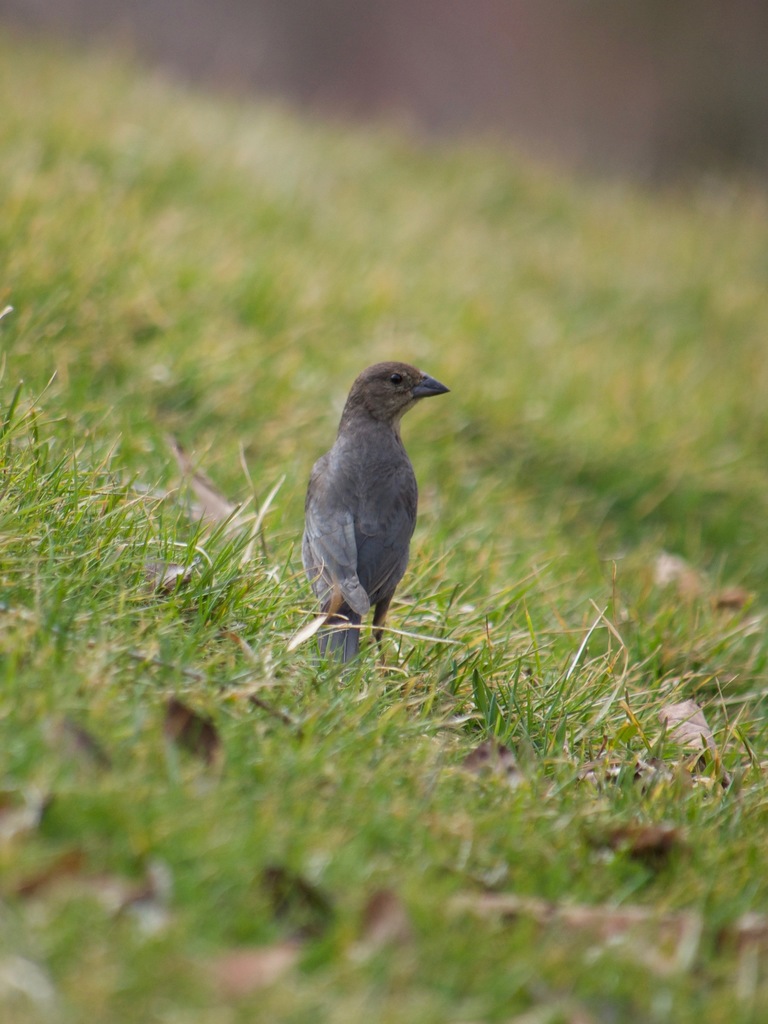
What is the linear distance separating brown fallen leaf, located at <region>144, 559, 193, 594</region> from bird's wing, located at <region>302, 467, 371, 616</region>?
1.56 ft

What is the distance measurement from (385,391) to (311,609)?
1298mm

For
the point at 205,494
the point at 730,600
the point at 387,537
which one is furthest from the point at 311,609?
the point at 730,600

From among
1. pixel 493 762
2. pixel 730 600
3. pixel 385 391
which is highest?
pixel 385 391

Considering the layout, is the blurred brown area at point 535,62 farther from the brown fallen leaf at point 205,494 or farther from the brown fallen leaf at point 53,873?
the brown fallen leaf at point 53,873

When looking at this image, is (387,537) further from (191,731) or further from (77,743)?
(77,743)

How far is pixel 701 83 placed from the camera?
16.0 metres

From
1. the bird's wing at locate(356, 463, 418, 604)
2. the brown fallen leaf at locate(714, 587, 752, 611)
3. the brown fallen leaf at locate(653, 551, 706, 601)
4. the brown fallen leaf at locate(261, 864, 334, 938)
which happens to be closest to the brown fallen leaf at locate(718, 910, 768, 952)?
the brown fallen leaf at locate(261, 864, 334, 938)

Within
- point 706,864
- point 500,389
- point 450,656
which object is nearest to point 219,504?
point 450,656

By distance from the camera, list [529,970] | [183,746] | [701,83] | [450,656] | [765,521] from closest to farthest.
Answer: [529,970]
[183,746]
[450,656]
[765,521]
[701,83]

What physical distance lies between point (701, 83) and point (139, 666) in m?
15.4

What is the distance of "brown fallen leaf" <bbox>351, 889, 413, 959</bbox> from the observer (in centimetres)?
213

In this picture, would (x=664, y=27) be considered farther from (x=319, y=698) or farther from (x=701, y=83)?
(x=319, y=698)

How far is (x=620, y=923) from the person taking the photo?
2396 millimetres

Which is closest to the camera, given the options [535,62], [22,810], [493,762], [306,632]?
[22,810]
